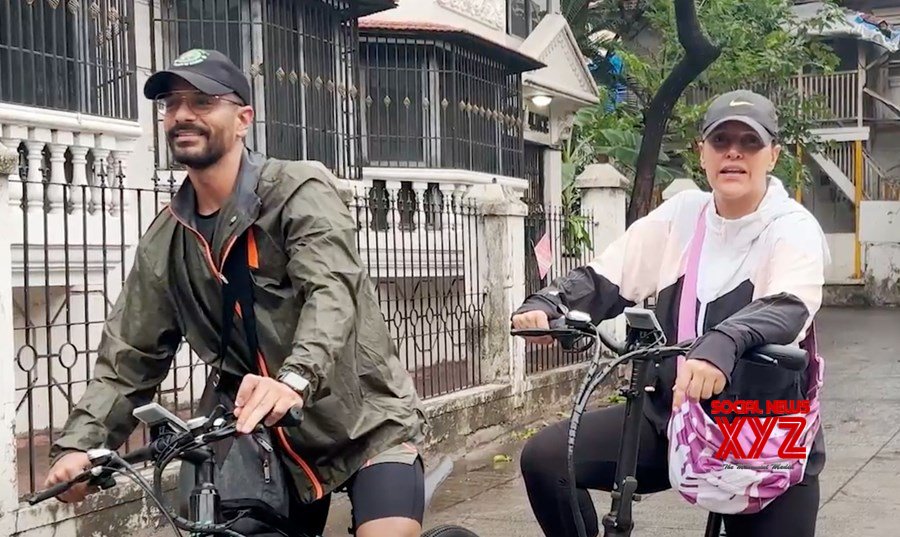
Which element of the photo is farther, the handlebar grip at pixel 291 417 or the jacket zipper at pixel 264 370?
the jacket zipper at pixel 264 370

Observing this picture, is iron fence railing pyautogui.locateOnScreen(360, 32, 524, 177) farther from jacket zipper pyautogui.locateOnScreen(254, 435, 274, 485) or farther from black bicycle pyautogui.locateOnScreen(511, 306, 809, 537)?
jacket zipper pyautogui.locateOnScreen(254, 435, 274, 485)

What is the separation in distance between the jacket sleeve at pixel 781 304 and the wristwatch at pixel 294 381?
979mm

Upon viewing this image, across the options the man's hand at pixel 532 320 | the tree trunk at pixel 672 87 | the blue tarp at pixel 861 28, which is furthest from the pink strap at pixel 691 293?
the blue tarp at pixel 861 28

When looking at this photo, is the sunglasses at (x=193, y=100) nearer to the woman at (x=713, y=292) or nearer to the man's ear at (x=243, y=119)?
the man's ear at (x=243, y=119)

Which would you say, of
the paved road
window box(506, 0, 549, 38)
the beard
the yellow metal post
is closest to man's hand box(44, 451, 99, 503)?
the beard

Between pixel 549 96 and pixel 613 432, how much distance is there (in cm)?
1202

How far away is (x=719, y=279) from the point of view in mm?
3463

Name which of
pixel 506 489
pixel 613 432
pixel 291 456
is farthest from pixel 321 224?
pixel 506 489

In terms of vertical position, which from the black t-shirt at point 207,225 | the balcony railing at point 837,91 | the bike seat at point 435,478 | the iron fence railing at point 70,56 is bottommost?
the bike seat at point 435,478

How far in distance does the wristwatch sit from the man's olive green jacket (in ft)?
0.67

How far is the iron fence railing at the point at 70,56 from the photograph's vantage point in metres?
7.25

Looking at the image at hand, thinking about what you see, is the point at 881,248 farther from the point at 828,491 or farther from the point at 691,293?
the point at 691,293

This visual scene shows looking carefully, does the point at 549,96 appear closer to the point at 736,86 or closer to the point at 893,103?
the point at 736,86

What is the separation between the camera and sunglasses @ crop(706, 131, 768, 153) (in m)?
3.36
